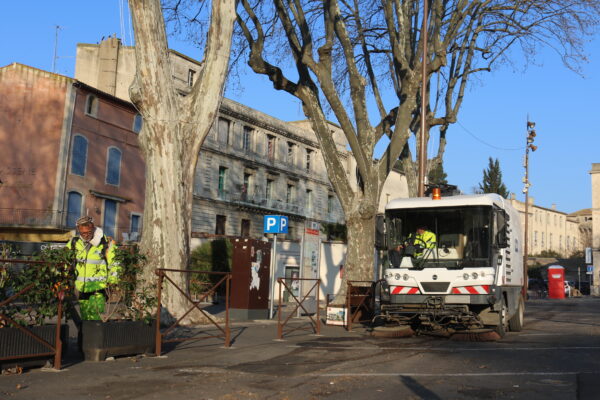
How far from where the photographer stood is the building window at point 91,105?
36.0 m

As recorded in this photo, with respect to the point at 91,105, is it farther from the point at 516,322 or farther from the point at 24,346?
the point at 24,346

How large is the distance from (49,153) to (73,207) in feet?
10.1

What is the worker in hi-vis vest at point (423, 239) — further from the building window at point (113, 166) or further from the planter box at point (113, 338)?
the building window at point (113, 166)

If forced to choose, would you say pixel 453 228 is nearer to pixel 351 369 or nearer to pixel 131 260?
pixel 351 369

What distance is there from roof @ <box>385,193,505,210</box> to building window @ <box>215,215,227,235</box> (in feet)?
115

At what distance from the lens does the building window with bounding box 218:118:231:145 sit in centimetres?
4728

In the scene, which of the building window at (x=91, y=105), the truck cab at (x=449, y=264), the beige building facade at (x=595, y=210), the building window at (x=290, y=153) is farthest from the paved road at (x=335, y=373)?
the beige building facade at (x=595, y=210)

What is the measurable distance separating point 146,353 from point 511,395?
509 cm

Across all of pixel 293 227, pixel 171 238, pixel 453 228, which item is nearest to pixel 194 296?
pixel 171 238

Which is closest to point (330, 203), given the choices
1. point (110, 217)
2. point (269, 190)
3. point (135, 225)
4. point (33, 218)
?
point (269, 190)

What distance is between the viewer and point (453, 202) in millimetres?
12922

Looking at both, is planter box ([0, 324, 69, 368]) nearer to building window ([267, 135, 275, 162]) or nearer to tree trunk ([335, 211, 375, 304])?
tree trunk ([335, 211, 375, 304])

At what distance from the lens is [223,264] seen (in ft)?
89.4

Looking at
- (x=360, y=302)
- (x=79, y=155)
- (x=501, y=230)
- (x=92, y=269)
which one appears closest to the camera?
(x=92, y=269)
